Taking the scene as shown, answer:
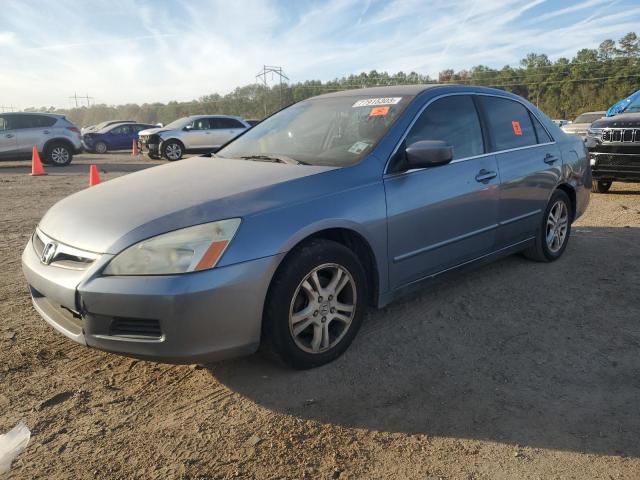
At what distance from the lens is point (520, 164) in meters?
4.20

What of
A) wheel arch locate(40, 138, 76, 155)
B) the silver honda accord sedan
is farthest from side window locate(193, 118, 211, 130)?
the silver honda accord sedan

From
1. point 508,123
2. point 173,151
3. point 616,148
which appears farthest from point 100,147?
point 508,123

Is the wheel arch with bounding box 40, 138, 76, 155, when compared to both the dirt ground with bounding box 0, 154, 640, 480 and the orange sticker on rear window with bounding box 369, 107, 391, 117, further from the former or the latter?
the orange sticker on rear window with bounding box 369, 107, 391, 117

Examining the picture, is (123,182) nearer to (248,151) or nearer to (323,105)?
(248,151)

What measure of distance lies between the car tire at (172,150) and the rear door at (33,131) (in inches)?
134

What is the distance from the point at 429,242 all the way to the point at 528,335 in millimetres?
854

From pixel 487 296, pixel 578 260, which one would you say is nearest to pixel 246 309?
pixel 487 296

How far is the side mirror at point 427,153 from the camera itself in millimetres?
3111

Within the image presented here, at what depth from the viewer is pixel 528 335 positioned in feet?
10.8

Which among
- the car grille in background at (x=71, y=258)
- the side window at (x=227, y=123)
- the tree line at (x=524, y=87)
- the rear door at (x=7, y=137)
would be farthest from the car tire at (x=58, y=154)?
the tree line at (x=524, y=87)

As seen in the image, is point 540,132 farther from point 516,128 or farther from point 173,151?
point 173,151

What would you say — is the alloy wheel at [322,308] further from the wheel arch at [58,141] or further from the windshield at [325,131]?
the wheel arch at [58,141]

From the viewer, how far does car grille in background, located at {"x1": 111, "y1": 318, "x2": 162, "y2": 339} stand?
238cm

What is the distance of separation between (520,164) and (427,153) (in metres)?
1.47
